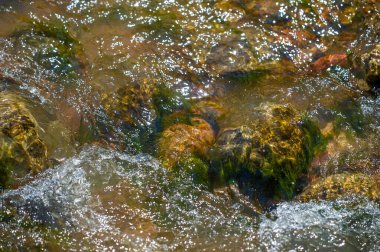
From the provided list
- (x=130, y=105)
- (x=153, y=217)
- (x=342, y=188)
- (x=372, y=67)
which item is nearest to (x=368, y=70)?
(x=372, y=67)

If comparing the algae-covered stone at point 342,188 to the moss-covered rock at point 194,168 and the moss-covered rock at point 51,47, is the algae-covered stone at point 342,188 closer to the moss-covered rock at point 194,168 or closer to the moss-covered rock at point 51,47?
the moss-covered rock at point 194,168

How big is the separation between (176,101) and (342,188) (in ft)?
7.44

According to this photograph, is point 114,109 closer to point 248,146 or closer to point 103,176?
point 103,176

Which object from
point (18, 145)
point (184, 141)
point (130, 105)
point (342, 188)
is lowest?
point (342, 188)

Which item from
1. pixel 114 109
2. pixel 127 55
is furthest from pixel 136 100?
pixel 127 55

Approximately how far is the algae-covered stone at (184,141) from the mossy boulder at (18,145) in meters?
1.32

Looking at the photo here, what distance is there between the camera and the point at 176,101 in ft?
19.0

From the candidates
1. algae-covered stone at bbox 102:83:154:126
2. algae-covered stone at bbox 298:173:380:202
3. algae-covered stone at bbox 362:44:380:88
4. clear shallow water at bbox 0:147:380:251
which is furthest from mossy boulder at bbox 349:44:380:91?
algae-covered stone at bbox 102:83:154:126

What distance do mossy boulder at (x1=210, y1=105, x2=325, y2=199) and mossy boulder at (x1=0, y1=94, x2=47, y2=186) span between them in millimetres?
1880

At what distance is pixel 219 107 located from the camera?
5836 mm

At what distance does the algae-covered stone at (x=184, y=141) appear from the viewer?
16.8 ft

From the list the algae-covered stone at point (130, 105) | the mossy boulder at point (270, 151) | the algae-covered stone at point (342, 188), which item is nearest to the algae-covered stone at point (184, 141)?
Answer: the mossy boulder at point (270, 151)

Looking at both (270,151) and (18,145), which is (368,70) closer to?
(270,151)

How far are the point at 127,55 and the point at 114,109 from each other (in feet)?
3.64
